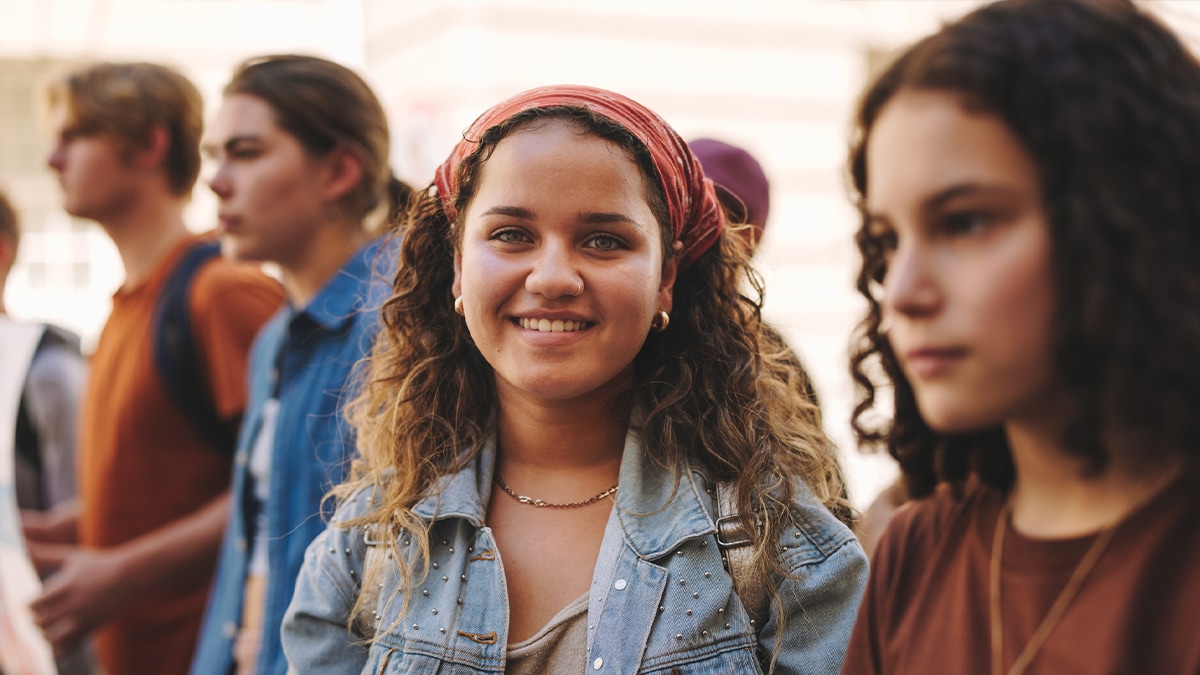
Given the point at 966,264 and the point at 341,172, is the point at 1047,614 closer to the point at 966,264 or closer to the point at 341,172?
the point at 966,264

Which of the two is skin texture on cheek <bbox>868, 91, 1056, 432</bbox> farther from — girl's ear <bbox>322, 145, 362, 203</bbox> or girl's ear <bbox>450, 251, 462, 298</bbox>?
girl's ear <bbox>322, 145, 362, 203</bbox>

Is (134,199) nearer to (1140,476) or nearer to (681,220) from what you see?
(681,220)

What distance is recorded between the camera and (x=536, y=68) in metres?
7.59

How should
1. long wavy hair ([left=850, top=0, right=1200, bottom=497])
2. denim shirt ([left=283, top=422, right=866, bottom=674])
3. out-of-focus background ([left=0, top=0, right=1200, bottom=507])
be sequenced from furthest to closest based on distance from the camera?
out-of-focus background ([left=0, top=0, right=1200, bottom=507])
denim shirt ([left=283, top=422, right=866, bottom=674])
long wavy hair ([left=850, top=0, right=1200, bottom=497])

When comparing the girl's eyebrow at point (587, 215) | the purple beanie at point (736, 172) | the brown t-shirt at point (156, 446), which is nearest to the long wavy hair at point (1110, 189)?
the girl's eyebrow at point (587, 215)

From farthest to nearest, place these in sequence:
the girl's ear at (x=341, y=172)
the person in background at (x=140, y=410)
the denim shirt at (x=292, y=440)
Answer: the person in background at (x=140, y=410), the girl's ear at (x=341, y=172), the denim shirt at (x=292, y=440)

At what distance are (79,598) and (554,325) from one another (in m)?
2.25

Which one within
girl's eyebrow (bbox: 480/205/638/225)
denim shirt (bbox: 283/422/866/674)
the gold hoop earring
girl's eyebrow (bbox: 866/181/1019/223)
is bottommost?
denim shirt (bbox: 283/422/866/674)

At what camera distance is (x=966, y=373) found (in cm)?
116

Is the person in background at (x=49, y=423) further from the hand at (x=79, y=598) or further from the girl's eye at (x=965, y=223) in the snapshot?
the girl's eye at (x=965, y=223)

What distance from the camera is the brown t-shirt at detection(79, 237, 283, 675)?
134 inches

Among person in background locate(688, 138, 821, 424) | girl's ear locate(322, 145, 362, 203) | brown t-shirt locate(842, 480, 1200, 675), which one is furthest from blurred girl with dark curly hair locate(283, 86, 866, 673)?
girl's ear locate(322, 145, 362, 203)

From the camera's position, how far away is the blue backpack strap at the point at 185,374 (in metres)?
3.41

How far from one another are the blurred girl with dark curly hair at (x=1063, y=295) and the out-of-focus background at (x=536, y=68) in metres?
6.44
